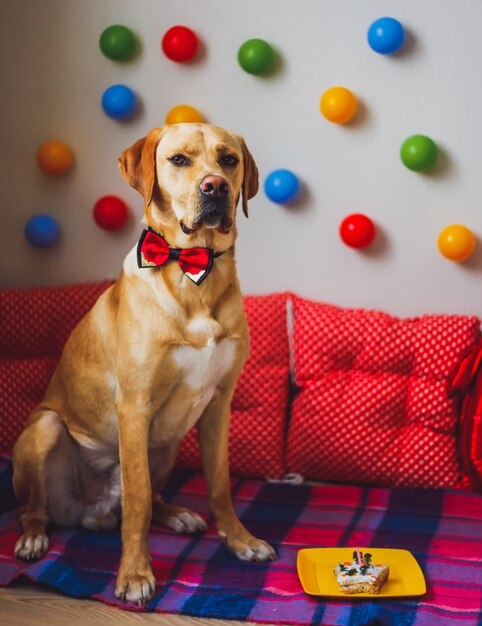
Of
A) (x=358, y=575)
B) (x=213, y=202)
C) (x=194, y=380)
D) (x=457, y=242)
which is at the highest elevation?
(x=213, y=202)

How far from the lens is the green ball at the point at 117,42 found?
2.87 metres

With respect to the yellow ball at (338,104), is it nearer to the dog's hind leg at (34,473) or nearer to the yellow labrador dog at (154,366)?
the yellow labrador dog at (154,366)

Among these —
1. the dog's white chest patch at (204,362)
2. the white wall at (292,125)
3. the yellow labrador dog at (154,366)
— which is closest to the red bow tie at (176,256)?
the yellow labrador dog at (154,366)

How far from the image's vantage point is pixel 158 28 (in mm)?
2910

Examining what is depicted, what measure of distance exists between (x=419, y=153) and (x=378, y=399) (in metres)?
0.82

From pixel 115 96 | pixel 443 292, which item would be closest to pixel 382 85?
pixel 443 292

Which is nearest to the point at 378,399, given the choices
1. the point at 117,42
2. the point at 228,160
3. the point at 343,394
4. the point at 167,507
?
the point at 343,394

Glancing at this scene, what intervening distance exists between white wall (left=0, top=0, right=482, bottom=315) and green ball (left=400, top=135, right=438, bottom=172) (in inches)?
2.4

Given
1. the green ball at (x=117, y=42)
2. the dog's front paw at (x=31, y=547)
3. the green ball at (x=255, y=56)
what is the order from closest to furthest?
the dog's front paw at (x=31, y=547) → the green ball at (x=255, y=56) → the green ball at (x=117, y=42)

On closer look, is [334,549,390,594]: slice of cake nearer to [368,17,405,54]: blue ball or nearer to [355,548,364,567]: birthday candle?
[355,548,364,567]: birthday candle

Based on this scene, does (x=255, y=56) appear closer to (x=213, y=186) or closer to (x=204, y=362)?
(x=213, y=186)

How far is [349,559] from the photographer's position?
223 cm

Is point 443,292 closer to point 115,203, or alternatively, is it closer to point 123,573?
point 115,203

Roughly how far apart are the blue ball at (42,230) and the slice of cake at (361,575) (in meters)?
1.63
